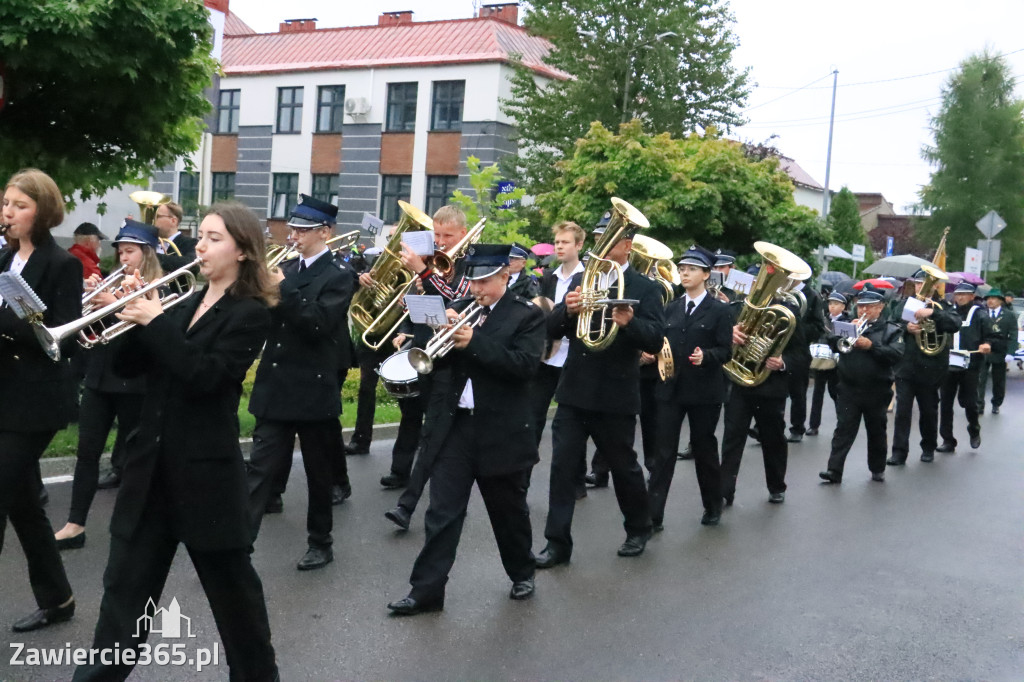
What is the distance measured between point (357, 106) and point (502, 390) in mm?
31734

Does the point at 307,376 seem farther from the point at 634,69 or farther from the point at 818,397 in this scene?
the point at 634,69

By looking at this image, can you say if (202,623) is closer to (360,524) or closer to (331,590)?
(331,590)

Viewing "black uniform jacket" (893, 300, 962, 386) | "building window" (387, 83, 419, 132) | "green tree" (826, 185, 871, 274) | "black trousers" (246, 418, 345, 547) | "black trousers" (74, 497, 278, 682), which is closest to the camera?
"black trousers" (74, 497, 278, 682)

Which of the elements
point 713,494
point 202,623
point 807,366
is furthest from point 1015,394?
point 202,623

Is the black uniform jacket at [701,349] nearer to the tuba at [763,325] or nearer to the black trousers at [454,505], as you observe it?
the tuba at [763,325]

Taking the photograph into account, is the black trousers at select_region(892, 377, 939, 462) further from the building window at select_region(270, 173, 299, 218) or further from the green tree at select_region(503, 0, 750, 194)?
the building window at select_region(270, 173, 299, 218)

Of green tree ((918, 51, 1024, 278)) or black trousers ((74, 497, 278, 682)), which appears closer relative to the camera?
black trousers ((74, 497, 278, 682))

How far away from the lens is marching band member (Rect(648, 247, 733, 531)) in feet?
26.9

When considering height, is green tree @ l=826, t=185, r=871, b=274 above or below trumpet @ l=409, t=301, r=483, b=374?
above

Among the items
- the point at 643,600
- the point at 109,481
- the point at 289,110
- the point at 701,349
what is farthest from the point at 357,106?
the point at 643,600

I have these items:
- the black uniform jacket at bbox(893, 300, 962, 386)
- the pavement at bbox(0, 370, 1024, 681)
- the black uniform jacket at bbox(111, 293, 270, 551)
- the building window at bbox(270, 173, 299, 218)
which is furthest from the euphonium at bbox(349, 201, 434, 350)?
the building window at bbox(270, 173, 299, 218)

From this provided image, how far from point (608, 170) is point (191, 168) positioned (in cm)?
1126

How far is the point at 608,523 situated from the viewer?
27.4 ft

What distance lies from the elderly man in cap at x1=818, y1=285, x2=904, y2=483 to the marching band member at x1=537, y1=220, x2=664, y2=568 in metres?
4.14
